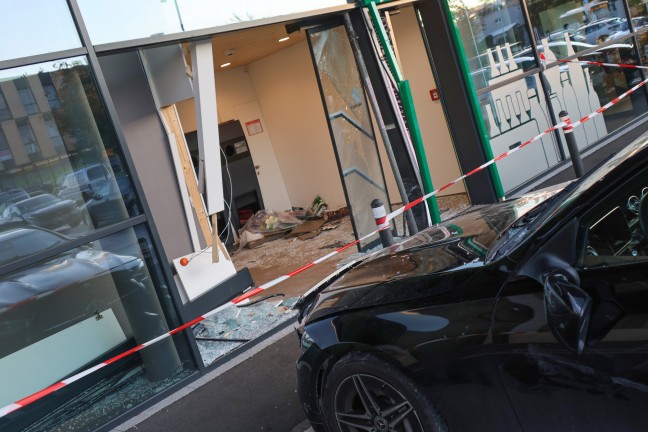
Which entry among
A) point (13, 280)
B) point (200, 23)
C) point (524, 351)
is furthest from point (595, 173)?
point (200, 23)

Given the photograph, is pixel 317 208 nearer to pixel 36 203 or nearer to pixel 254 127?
pixel 254 127

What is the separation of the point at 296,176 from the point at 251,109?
59.4 inches

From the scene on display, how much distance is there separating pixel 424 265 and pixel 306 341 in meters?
0.81

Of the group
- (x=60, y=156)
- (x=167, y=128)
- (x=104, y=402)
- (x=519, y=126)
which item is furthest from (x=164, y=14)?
(x=519, y=126)

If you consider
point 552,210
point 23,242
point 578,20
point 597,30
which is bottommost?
point 552,210

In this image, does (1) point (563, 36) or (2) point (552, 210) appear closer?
(2) point (552, 210)

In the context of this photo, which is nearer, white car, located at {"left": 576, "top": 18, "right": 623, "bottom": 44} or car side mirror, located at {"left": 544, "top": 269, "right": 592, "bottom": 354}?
car side mirror, located at {"left": 544, "top": 269, "right": 592, "bottom": 354}

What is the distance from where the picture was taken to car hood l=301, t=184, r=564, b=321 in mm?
3418

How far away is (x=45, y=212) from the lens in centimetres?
535

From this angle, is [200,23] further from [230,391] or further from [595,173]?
[595,173]

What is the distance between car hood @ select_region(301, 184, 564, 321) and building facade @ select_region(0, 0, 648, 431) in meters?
2.07

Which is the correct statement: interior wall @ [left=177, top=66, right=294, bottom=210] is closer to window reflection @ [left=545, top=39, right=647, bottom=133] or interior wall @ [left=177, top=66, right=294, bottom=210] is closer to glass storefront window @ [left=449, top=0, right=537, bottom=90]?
glass storefront window @ [left=449, top=0, right=537, bottom=90]

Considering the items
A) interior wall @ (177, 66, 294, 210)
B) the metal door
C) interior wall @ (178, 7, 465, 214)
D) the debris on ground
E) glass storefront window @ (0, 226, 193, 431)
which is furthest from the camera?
interior wall @ (177, 66, 294, 210)

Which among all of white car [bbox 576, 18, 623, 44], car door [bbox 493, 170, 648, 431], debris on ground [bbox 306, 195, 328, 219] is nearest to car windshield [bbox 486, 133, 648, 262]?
car door [bbox 493, 170, 648, 431]
